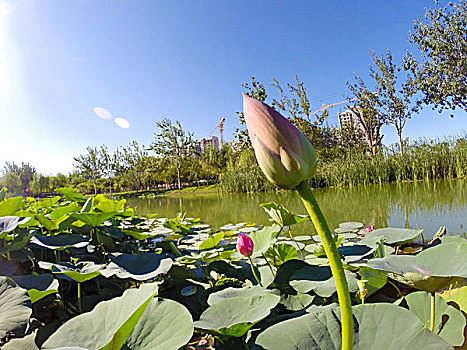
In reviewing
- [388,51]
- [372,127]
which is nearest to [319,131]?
[372,127]

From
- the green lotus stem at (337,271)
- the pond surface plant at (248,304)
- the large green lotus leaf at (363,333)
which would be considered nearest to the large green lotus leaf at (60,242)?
the pond surface plant at (248,304)

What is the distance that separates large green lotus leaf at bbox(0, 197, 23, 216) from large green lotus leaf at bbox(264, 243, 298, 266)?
0.98 m

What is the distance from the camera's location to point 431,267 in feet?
1.44

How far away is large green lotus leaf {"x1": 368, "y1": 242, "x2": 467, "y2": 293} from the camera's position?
404 mm

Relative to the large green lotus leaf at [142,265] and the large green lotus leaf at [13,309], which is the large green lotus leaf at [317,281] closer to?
the large green lotus leaf at [142,265]

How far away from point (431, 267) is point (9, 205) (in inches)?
52.2

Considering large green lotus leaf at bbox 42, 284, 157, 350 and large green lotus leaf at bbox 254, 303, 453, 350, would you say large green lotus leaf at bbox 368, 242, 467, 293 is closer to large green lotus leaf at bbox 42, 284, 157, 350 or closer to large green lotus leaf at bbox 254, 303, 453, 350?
large green lotus leaf at bbox 254, 303, 453, 350

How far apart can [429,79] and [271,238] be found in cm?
1158

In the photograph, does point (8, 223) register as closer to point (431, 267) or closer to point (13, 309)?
point (13, 309)

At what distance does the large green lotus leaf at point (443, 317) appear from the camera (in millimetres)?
435

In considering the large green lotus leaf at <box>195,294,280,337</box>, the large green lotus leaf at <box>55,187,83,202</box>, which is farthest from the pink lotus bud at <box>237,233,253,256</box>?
the large green lotus leaf at <box>55,187,83,202</box>

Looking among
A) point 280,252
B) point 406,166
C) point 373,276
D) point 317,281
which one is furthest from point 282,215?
point 406,166

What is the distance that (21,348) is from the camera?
521mm

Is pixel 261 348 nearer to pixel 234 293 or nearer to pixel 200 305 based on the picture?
pixel 234 293
